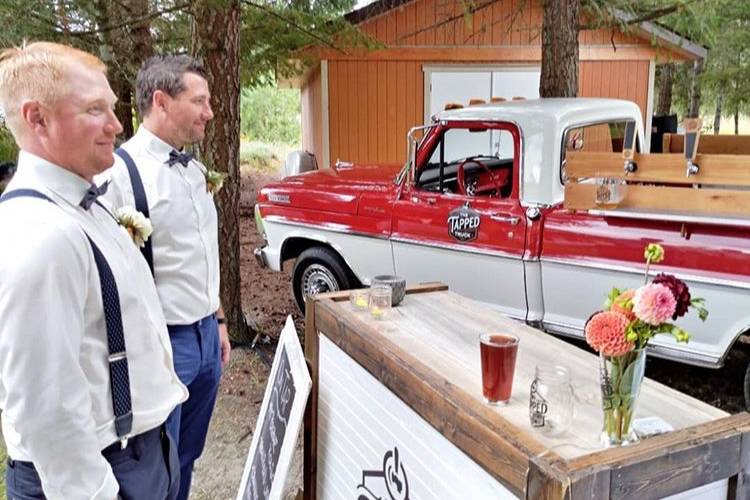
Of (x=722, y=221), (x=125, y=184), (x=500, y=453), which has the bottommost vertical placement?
(x=500, y=453)

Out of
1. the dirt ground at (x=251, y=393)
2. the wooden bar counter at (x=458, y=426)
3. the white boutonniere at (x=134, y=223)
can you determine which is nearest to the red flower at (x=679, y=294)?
the wooden bar counter at (x=458, y=426)

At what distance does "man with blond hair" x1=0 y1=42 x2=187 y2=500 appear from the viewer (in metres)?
1.51

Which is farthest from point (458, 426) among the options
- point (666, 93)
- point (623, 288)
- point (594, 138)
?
point (666, 93)

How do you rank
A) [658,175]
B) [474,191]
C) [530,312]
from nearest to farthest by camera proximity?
[658,175] → [530,312] → [474,191]

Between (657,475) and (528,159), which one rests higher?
(528,159)

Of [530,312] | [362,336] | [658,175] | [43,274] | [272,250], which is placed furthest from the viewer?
[272,250]

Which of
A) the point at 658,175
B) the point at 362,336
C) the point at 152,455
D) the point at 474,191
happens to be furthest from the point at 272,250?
the point at 152,455

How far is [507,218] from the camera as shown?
175 inches

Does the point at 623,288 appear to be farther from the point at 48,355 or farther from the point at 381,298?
the point at 48,355

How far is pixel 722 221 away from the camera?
3.62 metres

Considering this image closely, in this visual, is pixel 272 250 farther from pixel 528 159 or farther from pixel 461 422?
pixel 461 422

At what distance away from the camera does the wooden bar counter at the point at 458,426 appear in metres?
1.54

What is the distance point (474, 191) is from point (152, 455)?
3.37m

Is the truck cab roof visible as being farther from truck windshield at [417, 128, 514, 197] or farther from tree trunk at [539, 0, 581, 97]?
tree trunk at [539, 0, 581, 97]
